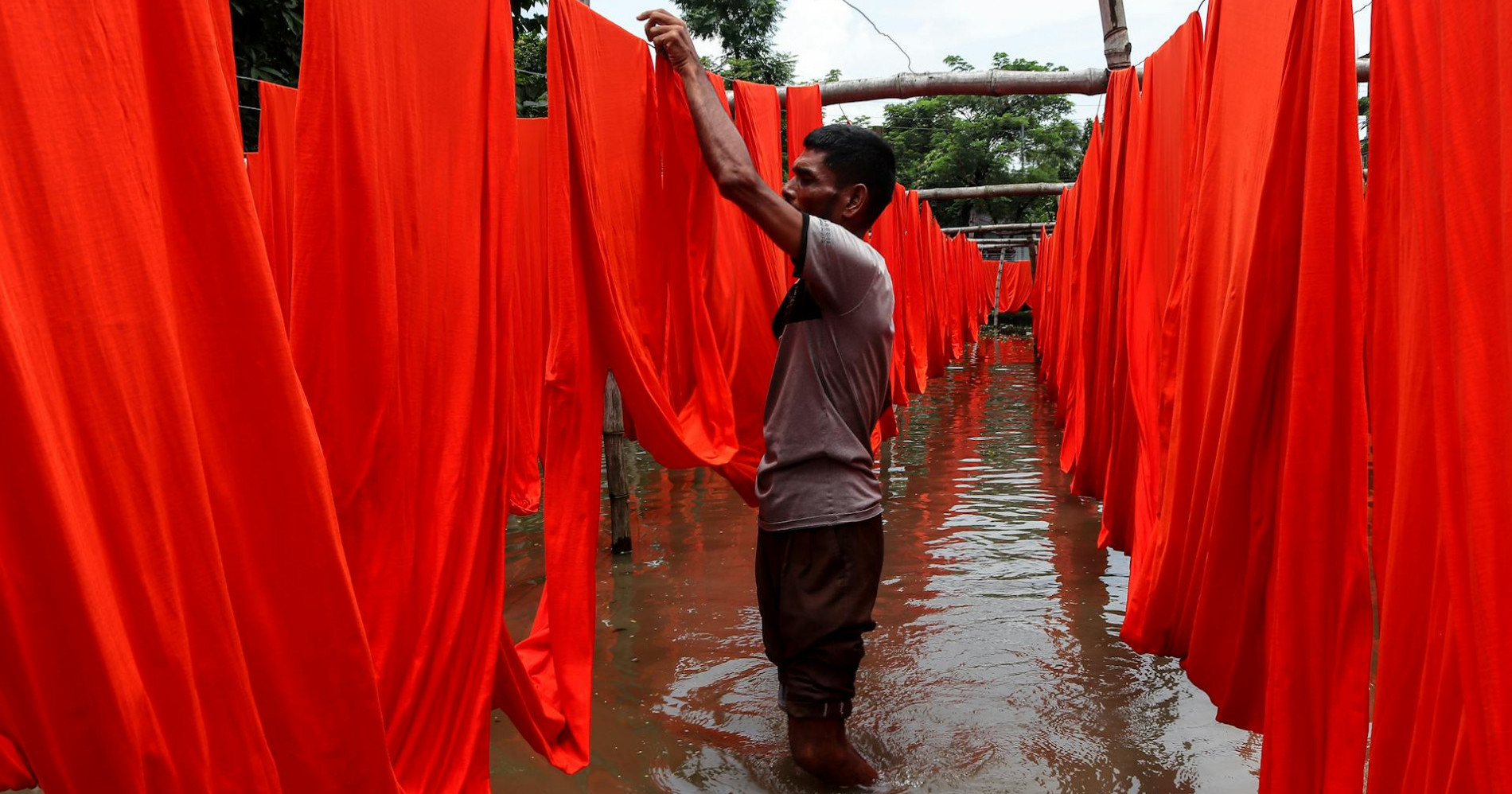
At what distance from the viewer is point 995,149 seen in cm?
2638

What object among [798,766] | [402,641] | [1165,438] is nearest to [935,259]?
[1165,438]

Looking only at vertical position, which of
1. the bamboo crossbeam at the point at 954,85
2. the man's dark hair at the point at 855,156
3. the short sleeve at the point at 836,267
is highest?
the bamboo crossbeam at the point at 954,85

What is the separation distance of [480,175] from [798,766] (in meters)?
1.59

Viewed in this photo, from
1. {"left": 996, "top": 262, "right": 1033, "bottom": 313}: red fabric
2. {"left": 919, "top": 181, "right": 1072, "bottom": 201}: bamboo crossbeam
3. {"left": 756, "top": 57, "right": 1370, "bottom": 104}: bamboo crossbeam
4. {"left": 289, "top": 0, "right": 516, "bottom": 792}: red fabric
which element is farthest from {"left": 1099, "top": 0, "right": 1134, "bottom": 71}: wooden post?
{"left": 996, "top": 262, "right": 1033, "bottom": 313}: red fabric

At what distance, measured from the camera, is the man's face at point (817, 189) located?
2.57 meters

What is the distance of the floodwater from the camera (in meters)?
2.68

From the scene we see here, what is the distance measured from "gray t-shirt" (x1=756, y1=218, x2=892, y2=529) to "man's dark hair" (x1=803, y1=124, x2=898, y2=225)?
0.65 feet

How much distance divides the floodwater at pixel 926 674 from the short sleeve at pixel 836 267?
3.99 ft

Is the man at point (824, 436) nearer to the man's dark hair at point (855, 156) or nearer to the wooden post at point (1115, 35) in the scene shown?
the man's dark hair at point (855, 156)

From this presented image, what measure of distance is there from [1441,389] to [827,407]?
1377 mm

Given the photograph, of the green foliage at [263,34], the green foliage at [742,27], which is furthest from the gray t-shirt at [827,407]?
the green foliage at [742,27]

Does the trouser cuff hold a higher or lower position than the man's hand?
lower

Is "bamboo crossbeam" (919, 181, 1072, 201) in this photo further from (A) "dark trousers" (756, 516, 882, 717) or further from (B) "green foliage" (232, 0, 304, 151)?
(A) "dark trousers" (756, 516, 882, 717)

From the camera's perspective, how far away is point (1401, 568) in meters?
1.47
